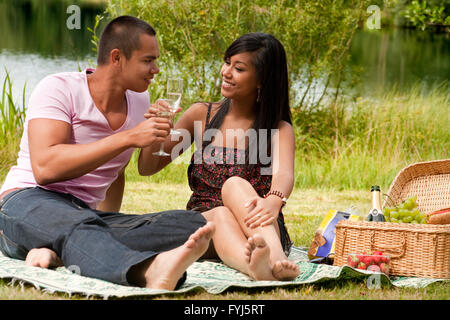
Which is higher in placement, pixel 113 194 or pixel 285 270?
pixel 113 194

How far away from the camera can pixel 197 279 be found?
3.51 meters

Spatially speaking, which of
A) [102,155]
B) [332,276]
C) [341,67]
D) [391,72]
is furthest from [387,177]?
[391,72]

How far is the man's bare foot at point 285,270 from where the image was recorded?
135 inches

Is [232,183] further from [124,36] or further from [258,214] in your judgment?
[124,36]

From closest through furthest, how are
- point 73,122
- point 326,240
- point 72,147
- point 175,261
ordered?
point 175,261 → point 72,147 → point 73,122 → point 326,240

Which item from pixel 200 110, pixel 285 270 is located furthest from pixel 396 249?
pixel 200 110

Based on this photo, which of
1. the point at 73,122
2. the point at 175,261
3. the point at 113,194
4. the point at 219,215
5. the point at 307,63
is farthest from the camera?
the point at 307,63

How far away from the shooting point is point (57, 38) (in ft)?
54.4

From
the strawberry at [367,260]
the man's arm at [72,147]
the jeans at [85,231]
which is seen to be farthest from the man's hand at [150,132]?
the strawberry at [367,260]

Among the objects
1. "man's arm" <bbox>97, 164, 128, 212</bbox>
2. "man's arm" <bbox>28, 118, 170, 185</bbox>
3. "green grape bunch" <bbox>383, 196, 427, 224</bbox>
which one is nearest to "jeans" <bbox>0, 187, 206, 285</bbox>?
"man's arm" <bbox>28, 118, 170, 185</bbox>

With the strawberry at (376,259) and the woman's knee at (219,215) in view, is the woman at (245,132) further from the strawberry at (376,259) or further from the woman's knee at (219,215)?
the strawberry at (376,259)

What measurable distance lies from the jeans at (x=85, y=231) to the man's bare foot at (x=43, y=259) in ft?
0.12

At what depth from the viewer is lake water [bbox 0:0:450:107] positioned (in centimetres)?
1342

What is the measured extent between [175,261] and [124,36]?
1507 mm
